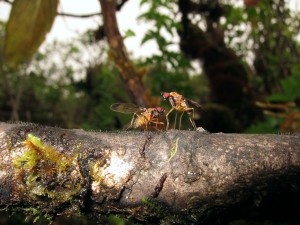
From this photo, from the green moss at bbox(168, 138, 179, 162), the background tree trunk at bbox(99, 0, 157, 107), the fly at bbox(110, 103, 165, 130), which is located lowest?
the green moss at bbox(168, 138, 179, 162)

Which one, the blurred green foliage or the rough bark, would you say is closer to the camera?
the rough bark

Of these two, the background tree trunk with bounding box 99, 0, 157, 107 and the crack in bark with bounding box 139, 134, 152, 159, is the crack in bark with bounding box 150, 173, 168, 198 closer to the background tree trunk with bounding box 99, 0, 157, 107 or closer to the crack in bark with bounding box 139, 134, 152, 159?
the crack in bark with bounding box 139, 134, 152, 159

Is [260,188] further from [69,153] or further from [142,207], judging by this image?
[69,153]

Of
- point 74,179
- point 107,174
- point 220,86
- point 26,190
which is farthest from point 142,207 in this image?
point 220,86

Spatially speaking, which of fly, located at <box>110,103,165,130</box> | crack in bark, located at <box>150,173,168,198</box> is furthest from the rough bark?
fly, located at <box>110,103,165,130</box>

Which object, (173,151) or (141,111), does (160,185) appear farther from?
(141,111)

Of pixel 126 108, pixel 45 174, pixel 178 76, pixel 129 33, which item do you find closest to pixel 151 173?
pixel 45 174
